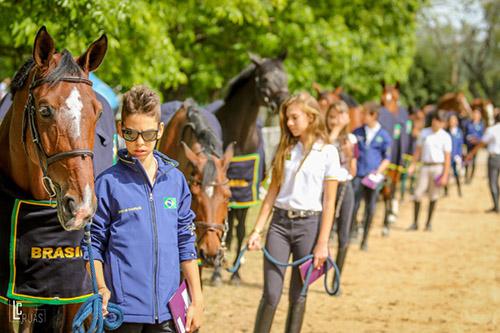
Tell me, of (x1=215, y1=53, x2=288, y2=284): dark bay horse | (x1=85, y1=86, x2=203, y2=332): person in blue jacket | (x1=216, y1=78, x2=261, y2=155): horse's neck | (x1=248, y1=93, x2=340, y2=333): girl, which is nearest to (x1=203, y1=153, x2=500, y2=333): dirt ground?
(x1=215, y1=53, x2=288, y2=284): dark bay horse

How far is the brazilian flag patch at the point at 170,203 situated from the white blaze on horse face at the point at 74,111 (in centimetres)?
52

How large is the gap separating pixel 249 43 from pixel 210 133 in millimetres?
8753

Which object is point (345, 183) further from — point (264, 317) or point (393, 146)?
point (393, 146)

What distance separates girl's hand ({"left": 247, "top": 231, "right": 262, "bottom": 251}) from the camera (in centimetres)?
524

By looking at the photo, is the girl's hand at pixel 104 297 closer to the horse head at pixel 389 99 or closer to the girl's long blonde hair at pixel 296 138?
the girl's long blonde hair at pixel 296 138

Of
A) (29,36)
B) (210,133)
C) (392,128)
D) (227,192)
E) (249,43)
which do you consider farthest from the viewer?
(249,43)

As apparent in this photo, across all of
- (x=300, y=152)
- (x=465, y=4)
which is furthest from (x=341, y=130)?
(x=465, y=4)

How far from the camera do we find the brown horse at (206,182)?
16.9 ft

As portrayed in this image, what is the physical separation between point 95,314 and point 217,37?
37.2 feet

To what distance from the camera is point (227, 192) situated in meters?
5.32

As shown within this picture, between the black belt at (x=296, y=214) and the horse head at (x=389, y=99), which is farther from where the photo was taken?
the horse head at (x=389, y=99)

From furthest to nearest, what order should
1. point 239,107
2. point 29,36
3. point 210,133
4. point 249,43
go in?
point 249,43, point 239,107, point 29,36, point 210,133

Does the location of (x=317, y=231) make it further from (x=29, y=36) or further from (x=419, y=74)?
(x=419, y=74)

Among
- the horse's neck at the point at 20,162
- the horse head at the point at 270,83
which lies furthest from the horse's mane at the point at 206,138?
the horse head at the point at 270,83
